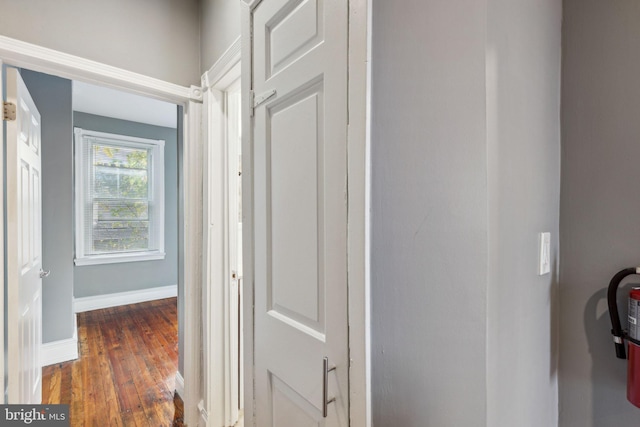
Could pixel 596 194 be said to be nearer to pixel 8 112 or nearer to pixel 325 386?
pixel 325 386

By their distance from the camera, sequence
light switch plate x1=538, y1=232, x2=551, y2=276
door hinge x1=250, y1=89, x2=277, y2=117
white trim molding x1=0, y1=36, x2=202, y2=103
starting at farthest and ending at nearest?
white trim molding x1=0, y1=36, x2=202, y2=103 → door hinge x1=250, y1=89, x2=277, y2=117 → light switch plate x1=538, y1=232, x2=551, y2=276

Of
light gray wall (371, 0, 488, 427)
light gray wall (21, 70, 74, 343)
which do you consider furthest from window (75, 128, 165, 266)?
light gray wall (371, 0, 488, 427)

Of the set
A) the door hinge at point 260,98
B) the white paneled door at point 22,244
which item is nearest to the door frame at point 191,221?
the white paneled door at point 22,244

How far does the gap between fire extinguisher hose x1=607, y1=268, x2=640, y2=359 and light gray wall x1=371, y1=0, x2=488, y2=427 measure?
53 cm

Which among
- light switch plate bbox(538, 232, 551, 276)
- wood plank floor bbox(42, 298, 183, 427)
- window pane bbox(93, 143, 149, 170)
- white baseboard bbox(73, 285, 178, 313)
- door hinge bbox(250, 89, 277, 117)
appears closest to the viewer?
light switch plate bbox(538, 232, 551, 276)

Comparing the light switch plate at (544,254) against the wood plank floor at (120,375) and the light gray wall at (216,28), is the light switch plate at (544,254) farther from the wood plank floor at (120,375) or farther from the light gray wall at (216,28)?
the wood plank floor at (120,375)

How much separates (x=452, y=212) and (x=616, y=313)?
2.07ft

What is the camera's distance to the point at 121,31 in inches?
65.0

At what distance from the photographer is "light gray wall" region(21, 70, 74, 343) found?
108 inches

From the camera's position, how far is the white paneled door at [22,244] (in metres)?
1.42

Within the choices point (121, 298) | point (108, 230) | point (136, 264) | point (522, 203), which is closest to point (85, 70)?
point (522, 203)

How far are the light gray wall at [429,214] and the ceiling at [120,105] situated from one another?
3306 millimetres

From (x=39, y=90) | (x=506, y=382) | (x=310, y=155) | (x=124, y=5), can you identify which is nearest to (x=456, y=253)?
(x=506, y=382)

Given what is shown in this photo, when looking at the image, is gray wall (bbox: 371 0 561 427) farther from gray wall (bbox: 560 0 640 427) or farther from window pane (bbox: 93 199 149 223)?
window pane (bbox: 93 199 149 223)
